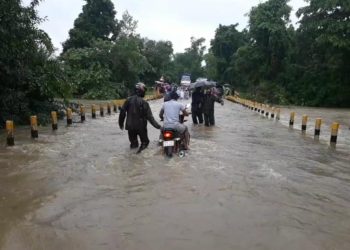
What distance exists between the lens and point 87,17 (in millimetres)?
49094

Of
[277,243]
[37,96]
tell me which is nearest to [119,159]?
[277,243]

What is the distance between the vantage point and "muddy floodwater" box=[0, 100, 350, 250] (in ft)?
19.0

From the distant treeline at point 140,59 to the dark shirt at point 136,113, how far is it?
266 inches

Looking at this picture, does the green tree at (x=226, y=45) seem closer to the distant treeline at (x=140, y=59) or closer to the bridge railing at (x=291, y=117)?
the distant treeline at (x=140, y=59)

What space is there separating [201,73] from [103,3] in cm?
5385

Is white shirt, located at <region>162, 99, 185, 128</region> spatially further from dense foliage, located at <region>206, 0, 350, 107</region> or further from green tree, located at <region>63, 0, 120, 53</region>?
green tree, located at <region>63, 0, 120, 53</region>

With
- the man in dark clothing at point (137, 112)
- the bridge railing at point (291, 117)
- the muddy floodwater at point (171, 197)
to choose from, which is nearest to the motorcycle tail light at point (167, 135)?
the muddy floodwater at point (171, 197)

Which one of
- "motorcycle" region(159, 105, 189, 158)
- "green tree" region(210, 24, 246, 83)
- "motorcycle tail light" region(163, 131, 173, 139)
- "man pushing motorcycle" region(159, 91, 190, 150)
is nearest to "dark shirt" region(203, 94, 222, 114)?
"motorcycle" region(159, 105, 189, 158)

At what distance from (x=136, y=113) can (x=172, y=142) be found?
46.4 inches

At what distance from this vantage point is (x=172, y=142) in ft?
33.3

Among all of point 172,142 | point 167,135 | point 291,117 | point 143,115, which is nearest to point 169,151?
point 172,142

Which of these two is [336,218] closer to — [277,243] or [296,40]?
[277,243]

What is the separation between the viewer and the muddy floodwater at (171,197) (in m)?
5.80

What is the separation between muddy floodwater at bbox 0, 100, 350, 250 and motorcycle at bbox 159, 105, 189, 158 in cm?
18
